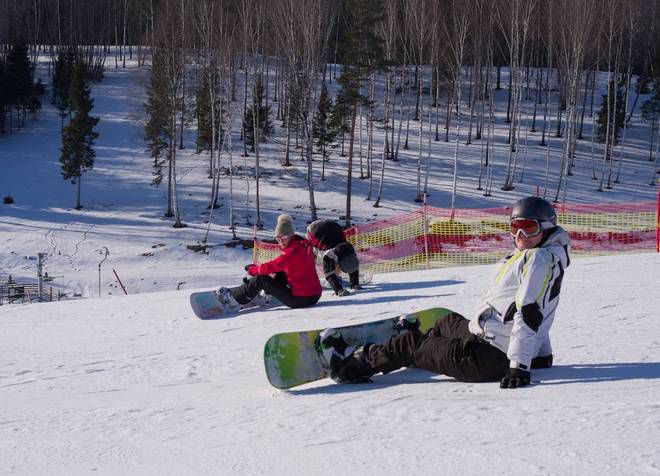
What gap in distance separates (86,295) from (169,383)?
18455mm

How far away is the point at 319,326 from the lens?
6.59 meters

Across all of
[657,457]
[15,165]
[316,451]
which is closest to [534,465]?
[657,457]

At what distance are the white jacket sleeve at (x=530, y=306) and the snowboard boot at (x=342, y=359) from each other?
0.92 meters

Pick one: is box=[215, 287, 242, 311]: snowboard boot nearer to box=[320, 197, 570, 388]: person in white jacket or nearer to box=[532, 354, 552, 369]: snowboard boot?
box=[320, 197, 570, 388]: person in white jacket

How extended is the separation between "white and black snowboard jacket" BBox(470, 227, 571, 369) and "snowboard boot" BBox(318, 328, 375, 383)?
2.36ft

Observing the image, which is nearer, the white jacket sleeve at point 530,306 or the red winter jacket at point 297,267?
the white jacket sleeve at point 530,306

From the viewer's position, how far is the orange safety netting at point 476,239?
16.0 metres

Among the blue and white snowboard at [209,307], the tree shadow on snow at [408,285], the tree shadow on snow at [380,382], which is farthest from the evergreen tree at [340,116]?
the tree shadow on snow at [380,382]

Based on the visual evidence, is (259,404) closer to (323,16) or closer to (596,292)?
(596,292)

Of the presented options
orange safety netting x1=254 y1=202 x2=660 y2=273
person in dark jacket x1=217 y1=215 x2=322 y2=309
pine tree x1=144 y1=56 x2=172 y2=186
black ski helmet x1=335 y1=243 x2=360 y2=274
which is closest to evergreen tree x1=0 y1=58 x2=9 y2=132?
pine tree x1=144 y1=56 x2=172 y2=186

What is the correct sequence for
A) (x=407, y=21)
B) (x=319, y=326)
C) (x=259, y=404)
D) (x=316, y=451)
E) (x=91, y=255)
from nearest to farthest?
(x=316, y=451), (x=259, y=404), (x=319, y=326), (x=91, y=255), (x=407, y=21)

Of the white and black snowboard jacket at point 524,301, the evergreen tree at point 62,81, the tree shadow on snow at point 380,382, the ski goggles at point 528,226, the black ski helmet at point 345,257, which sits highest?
the evergreen tree at point 62,81

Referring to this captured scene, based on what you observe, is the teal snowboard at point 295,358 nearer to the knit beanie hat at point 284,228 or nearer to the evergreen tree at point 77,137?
the knit beanie hat at point 284,228

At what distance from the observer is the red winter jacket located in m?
7.52
